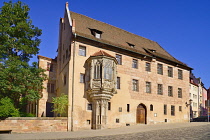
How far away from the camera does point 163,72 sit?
3369 cm

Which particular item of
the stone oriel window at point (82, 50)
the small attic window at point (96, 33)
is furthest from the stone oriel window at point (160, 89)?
the stone oriel window at point (82, 50)

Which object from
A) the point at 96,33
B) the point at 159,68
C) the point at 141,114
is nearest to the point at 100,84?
the point at 96,33

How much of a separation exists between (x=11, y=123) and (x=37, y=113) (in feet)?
36.8

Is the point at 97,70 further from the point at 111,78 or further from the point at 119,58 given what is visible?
the point at 119,58

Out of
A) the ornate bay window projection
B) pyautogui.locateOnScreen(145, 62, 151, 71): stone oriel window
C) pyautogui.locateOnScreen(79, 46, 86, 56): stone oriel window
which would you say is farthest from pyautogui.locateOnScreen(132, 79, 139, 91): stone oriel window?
pyautogui.locateOnScreen(79, 46, 86, 56): stone oriel window

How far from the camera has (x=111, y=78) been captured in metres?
26.4

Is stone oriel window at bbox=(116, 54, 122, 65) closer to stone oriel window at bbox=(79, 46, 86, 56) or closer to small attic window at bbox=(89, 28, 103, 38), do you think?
small attic window at bbox=(89, 28, 103, 38)

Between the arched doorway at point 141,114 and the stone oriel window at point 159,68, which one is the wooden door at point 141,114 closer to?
the arched doorway at point 141,114

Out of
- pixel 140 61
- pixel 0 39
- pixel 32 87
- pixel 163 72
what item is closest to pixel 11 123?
pixel 32 87

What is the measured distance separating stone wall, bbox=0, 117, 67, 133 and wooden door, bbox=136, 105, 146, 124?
9778mm

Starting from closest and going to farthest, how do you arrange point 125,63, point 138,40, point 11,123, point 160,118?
point 11,123 → point 125,63 → point 160,118 → point 138,40

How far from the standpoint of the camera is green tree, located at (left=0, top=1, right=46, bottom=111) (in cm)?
2506

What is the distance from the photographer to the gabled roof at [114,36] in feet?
94.1

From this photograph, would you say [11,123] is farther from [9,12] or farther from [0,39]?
[9,12]
